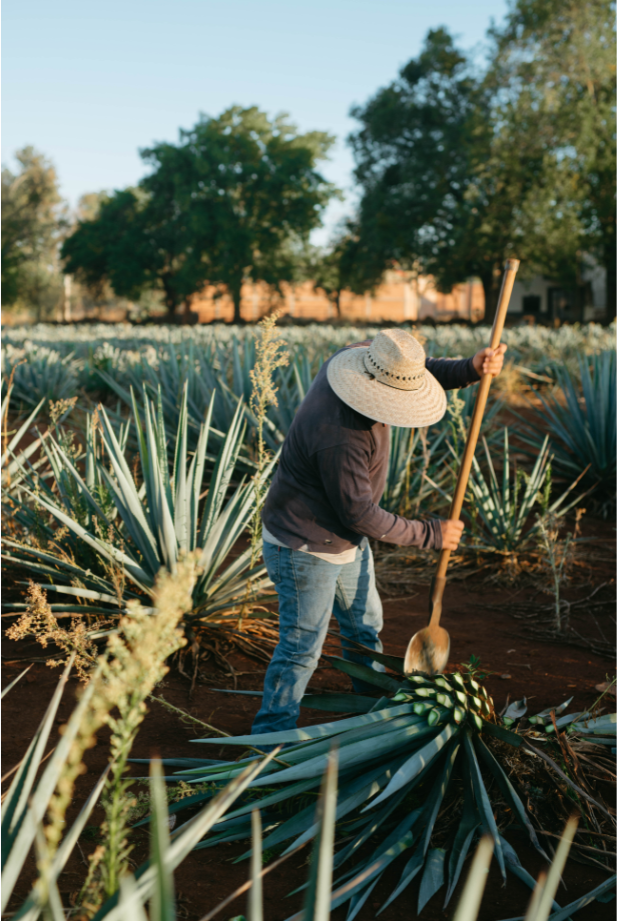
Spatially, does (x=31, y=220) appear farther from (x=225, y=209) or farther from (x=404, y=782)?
(x=404, y=782)

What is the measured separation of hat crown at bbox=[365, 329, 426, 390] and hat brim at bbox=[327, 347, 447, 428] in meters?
0.02

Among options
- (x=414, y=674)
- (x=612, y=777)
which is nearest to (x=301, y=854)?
(x=414, y=674)

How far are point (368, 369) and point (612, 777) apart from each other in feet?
5.32

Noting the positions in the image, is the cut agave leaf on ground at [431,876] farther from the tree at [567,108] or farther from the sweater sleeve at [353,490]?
the tree at [567,108]

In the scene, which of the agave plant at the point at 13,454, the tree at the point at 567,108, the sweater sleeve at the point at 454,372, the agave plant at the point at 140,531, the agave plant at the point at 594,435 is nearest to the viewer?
the sweater sleeve at the point at 454,372

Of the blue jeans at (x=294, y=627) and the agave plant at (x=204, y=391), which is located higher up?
the agave plant at (x=204, y=391)

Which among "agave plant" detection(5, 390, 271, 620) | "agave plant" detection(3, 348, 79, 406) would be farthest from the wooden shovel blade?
"agave plant" detection(3, 348, 79, 406)

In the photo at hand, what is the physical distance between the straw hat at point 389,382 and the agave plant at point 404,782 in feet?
2.97

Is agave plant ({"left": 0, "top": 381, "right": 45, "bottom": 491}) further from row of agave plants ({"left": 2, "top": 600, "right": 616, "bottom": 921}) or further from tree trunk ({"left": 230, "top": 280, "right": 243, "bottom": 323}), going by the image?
tree trunk ({"left": 230, "top": 280, "right": 243, "bottom": 323})

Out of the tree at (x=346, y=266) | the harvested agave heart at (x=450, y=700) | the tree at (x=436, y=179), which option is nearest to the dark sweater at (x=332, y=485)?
the harvested agave heart at (x=450, y=700)

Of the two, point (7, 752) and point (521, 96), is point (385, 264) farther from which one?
point (7, 752)

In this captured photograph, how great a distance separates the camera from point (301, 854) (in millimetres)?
2270

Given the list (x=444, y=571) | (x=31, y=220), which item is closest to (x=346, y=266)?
(x=31, y=220)

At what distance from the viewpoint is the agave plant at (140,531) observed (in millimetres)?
3469
